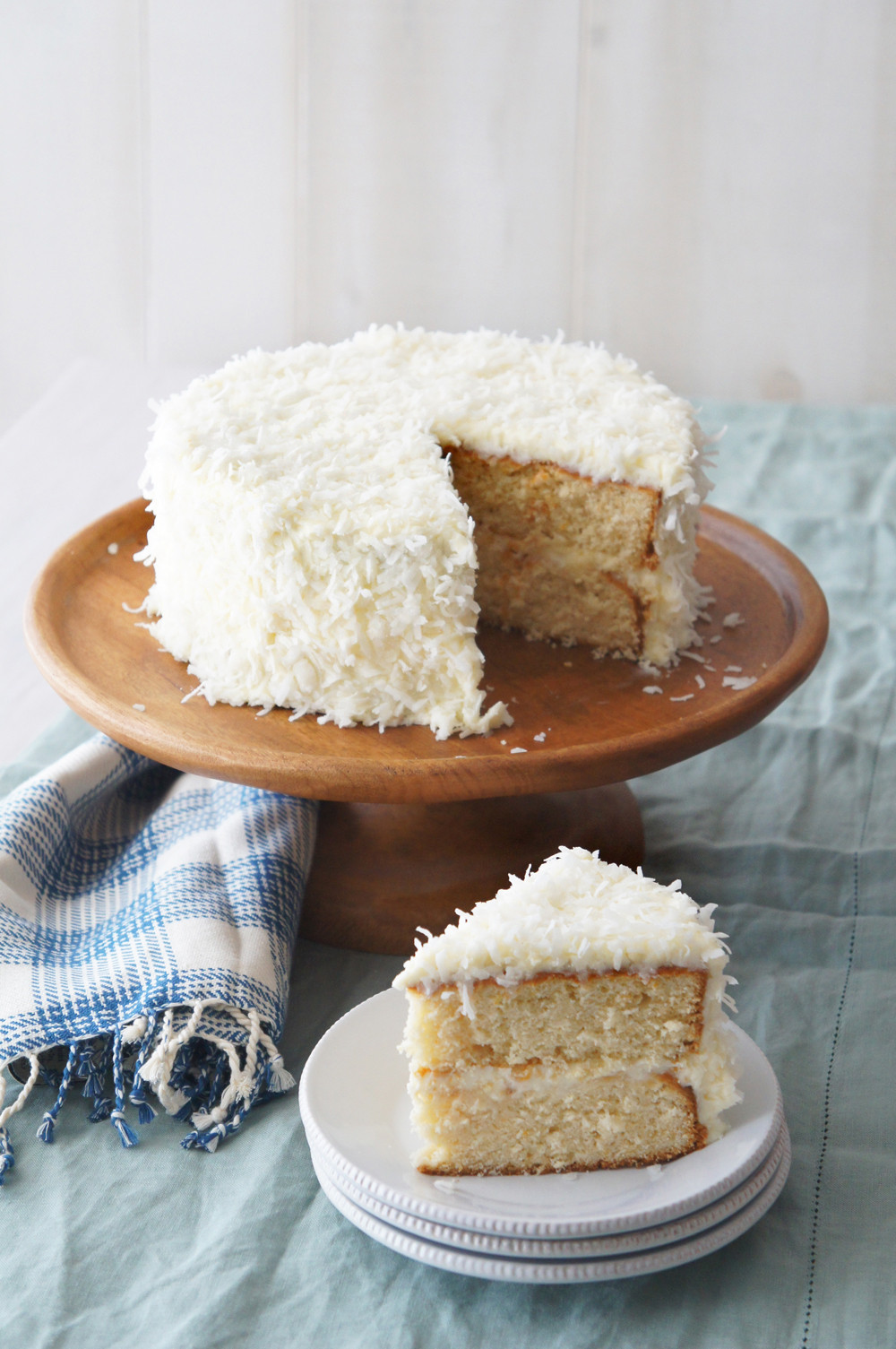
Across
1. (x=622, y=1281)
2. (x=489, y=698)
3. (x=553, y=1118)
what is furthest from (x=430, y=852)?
(x=622, y=1281)

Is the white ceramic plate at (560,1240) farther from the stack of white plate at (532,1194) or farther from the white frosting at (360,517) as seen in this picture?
the white frosting at (360,517)

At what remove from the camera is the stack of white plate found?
134 cm

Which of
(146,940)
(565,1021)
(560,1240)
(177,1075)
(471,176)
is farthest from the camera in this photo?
(471,176)

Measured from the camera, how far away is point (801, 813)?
2.37 m

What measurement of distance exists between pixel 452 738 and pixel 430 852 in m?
0.28

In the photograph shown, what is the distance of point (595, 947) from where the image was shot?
4.66 feet

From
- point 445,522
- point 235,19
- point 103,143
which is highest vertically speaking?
point 235,19

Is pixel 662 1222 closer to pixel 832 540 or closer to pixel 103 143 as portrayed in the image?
pixel 832 540

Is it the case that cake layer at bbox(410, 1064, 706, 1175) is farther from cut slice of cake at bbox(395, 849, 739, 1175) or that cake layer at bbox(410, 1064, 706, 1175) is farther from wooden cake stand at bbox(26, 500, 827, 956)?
wooden cake stand at bbox(26, 500, 827, 956)

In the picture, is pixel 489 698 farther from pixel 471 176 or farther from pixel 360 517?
pixel 471 176

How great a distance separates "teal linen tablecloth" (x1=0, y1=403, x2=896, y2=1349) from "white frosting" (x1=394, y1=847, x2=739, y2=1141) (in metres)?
0.19

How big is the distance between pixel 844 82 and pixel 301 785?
3.46m

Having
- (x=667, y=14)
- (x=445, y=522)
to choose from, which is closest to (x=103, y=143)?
(x=667, y=14)

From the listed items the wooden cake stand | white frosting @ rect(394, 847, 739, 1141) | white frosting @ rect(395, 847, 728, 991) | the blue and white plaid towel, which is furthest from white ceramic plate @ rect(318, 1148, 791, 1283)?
the wooden cake stand
